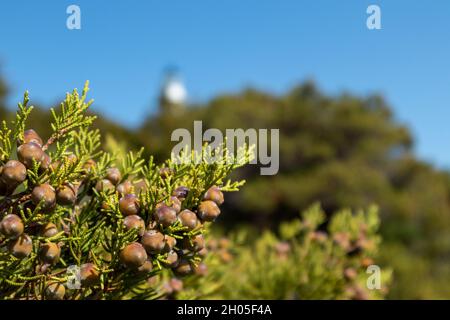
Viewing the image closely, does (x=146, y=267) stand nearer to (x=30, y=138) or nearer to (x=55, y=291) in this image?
(x=55, y=291)

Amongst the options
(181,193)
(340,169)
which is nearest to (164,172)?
(181,193)

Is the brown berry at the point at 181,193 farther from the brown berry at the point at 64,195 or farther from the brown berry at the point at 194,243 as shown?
the brown berry at the point at 64,195

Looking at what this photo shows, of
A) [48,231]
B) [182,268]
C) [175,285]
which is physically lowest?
[175,285]

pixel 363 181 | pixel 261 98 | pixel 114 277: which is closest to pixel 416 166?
pixel 363 181

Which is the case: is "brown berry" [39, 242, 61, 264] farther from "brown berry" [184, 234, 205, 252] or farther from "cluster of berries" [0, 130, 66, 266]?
"brown berry" [184, 234, 205, 252]

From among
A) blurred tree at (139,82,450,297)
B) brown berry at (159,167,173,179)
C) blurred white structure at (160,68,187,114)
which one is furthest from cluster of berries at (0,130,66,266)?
blurred white structure at (160,68,187,114)

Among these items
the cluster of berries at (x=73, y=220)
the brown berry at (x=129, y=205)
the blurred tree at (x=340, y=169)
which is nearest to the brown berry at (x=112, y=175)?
the cluster of berries at (x=73, y=220)
